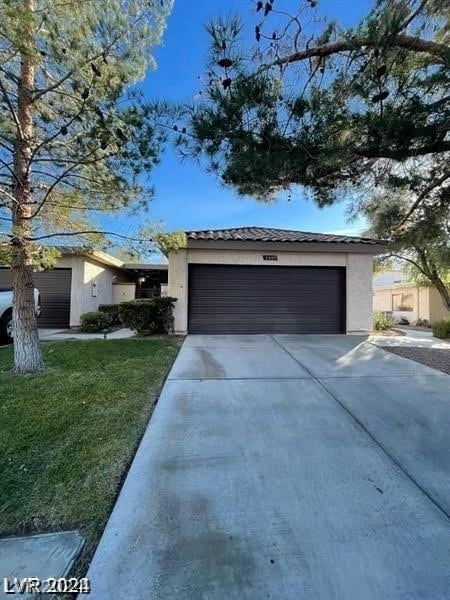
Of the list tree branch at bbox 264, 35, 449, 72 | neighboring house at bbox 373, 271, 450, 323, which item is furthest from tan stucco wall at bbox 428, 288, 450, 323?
tree branch at bbox 264, 35, 449, 72

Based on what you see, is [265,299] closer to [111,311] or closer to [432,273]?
[111,311]

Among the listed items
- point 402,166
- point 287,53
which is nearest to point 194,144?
point 287,53

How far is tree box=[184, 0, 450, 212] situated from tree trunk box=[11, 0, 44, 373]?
287cm

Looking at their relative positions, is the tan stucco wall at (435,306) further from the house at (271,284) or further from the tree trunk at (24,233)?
the tree trunk at (24,233)

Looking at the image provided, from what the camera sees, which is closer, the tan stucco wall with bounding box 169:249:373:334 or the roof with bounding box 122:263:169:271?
the tan stucco wall with bounding box 169:249:373:334

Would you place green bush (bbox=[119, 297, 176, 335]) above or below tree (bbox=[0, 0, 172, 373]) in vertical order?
below

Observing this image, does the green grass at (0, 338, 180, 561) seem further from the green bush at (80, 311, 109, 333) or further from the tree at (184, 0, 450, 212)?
the green bush at (80, 311, 109, 333)

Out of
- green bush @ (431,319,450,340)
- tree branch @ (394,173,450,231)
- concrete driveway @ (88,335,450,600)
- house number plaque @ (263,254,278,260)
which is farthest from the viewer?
green bush @ (431,319,450,340)

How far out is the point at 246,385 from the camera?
16.2 feet

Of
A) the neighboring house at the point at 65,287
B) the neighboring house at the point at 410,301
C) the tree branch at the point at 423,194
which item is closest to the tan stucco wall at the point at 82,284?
the neighboring house at the point at 65,287

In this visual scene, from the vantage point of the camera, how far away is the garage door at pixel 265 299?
1044cm

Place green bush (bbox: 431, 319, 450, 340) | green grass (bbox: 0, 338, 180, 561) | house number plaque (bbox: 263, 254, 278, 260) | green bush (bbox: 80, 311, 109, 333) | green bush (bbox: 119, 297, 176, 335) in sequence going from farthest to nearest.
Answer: green bush (bbox: 431, 319, 450, 340), green bush (bbox: 80, 311, 109, 333), house number plaque (bbox: 263, 254, 278, 260), green bush (bbox: 119, 297, 176, 335), green grass (bbox: 0, 338, 180, 561)

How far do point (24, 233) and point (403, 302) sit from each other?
75.2 ft

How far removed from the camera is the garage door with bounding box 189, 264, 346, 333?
1044 cm
